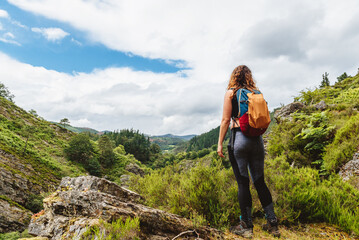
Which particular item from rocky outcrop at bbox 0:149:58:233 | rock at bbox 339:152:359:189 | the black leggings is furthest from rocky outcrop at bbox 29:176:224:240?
rocky outcrop at bbox 0:149:58:233

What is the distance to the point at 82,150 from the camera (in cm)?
5244

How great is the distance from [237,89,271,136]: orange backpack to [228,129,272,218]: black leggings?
0.16 meters

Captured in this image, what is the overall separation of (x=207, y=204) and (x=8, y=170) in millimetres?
29773

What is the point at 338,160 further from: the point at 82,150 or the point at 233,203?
the point at 82,150

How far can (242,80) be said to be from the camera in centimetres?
316

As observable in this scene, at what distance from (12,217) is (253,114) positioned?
85.0 feet

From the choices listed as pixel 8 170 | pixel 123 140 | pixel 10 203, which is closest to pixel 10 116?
pixel 8 170

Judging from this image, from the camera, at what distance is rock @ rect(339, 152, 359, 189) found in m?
4.11

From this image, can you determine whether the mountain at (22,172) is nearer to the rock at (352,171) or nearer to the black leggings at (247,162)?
the black leggings at (247,162)

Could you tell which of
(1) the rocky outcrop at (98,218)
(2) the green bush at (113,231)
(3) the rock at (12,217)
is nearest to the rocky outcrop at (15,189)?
(3) the rock at (12,217)

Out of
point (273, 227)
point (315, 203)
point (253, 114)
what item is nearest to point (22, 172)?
point (273, 227)

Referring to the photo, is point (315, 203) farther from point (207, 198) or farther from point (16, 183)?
point (16, 183)

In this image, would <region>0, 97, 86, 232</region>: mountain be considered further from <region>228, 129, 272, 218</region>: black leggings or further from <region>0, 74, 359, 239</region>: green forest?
<region>228, 129, 272, 218</region>: black leggings

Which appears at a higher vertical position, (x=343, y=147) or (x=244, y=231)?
(x=343, y=147)
